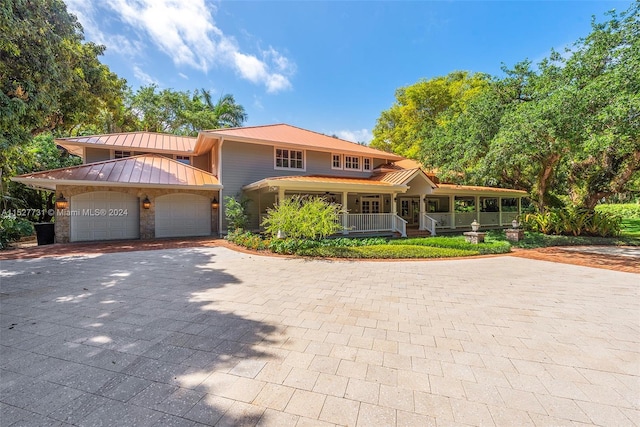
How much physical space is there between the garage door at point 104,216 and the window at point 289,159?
7370mm

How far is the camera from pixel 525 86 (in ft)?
44.7

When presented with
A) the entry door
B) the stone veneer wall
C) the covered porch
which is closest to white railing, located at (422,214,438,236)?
the covered porch

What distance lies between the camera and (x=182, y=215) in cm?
1368

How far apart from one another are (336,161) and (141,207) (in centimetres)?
1067

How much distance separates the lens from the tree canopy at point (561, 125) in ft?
27.8

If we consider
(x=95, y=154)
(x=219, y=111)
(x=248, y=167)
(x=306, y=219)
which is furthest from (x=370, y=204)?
(x=219, y=111)

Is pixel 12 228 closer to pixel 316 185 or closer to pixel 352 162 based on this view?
pixel 316 185

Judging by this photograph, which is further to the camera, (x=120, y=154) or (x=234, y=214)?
(x=120, y=154)

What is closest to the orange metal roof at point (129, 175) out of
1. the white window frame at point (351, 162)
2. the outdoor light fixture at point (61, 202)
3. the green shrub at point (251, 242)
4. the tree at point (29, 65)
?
the outdoor light fixture at point (61, 202)

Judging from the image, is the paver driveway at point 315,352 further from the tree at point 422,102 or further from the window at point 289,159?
the tree at point 422,102

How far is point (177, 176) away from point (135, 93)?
18.2 metres

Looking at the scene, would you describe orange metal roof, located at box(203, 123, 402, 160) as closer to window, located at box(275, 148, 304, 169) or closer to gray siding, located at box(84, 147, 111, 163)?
window, located at box(275, 148, 304, 169)

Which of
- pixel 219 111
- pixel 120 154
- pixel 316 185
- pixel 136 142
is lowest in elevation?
pixel 316 185

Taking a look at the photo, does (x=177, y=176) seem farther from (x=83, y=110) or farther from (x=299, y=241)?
(x=299, y=241)
